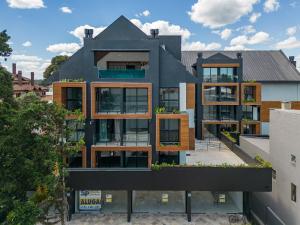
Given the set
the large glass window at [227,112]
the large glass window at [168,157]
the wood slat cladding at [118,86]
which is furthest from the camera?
the large glass window at [227,112]

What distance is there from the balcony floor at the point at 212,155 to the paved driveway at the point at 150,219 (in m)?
4.16

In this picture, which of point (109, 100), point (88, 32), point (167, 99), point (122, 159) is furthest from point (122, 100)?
point (88, 32)

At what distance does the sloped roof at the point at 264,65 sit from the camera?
4078 centimetres

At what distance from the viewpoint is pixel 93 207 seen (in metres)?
20.4

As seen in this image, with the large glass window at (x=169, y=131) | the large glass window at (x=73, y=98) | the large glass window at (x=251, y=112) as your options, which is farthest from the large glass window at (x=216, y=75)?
the large glass window at (x=73, y=98)

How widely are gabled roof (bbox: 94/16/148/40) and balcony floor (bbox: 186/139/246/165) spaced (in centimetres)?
1201

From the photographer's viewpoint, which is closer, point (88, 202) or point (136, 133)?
point (88, 202)

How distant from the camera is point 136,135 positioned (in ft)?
71.5

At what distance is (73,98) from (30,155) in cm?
683

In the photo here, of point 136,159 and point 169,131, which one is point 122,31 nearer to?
point 169,131

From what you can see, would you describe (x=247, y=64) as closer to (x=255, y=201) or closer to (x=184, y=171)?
(x=255, y=201)

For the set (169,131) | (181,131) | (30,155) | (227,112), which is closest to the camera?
(30,155)

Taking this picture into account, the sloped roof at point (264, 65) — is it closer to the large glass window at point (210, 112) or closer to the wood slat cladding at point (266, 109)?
the wood slat cladding at point (266, 109)

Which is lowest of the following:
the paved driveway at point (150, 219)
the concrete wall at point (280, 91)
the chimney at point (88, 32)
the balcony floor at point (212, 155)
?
the paved driveway at point (150, 219)
